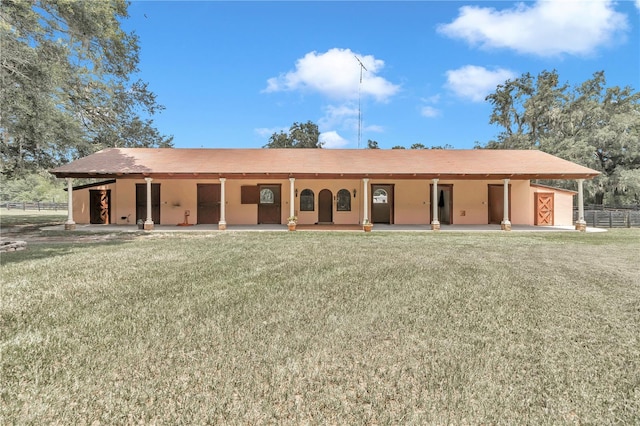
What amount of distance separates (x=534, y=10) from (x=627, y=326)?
1470 centimetres

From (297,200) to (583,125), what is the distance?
2575 centimetres

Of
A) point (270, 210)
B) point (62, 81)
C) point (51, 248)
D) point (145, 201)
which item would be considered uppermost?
point (62, 81)

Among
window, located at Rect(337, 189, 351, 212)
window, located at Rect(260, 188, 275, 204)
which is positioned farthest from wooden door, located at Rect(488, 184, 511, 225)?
window, located at Rect(260, 188, 275, 204)

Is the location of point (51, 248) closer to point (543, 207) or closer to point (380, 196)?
point (380, 196)

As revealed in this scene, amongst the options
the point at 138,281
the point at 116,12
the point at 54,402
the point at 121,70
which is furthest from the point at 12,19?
the point at 54,402

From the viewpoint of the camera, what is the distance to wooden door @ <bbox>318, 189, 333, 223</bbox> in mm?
→ 16531

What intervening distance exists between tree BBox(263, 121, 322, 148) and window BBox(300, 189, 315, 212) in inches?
934

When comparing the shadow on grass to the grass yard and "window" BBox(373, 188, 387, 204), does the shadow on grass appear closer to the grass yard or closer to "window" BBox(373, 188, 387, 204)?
the grass yard

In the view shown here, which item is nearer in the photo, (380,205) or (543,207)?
(543,207)

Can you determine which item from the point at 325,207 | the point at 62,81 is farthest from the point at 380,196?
the point at 62,81

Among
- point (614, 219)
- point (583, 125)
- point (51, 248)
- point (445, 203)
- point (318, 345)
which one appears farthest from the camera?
point (583, 125)

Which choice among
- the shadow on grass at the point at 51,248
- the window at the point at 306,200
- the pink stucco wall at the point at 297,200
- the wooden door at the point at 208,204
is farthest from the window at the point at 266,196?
the shadow on grass at the point at 51,248

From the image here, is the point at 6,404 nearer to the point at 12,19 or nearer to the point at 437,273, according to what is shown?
the point at 437,273

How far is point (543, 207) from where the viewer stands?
668 inches
